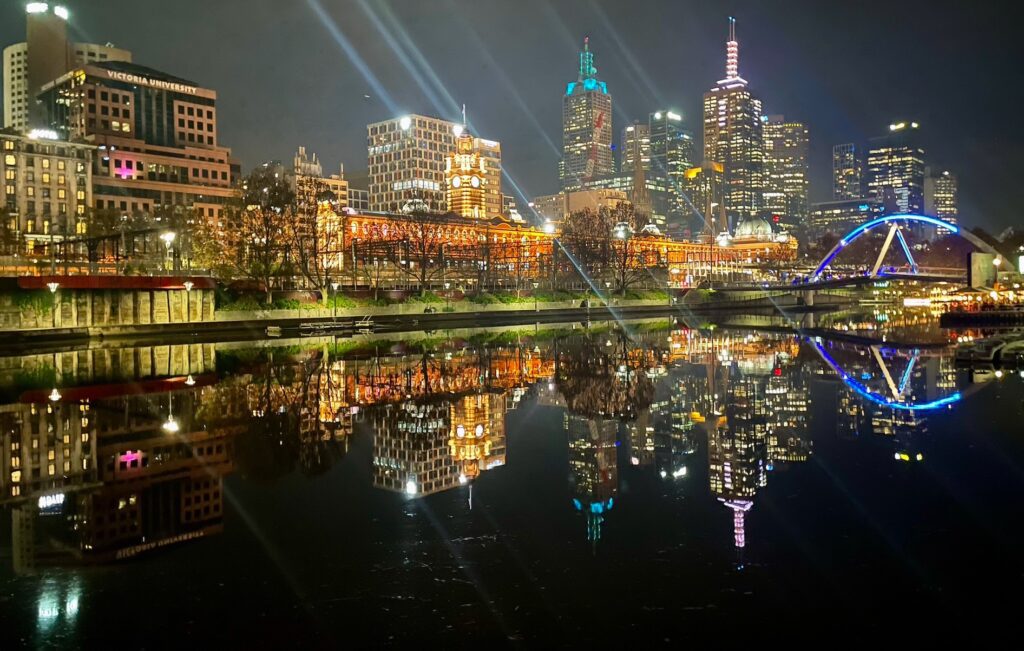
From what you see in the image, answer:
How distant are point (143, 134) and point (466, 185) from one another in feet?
215

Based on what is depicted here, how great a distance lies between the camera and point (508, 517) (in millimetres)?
11164

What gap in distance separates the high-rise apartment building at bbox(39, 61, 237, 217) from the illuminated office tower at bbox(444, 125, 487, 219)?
159ft

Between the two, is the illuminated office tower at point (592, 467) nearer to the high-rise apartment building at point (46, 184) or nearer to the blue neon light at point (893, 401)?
the blue neon light at point (893, 401)

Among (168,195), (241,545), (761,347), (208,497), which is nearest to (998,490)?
(241,545)

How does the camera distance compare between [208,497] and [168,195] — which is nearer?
[208,497]

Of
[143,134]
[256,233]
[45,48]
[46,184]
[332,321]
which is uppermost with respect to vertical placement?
[45,48]

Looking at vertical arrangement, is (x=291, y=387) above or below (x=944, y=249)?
below

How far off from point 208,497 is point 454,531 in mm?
4465

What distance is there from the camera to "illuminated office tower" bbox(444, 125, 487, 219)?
6811 inches

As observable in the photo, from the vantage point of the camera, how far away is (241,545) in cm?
1001

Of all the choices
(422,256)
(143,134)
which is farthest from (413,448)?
(143,134)

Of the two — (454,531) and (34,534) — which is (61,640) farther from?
(454,531)

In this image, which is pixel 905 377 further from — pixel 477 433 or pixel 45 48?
pixel 45 48

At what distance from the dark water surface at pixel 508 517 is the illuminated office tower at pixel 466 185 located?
151173 millimetres
